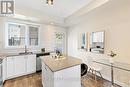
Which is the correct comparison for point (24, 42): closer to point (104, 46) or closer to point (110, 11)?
point (104, 46)

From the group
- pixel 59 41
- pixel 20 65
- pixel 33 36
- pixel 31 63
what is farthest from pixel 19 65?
pixel 59 41

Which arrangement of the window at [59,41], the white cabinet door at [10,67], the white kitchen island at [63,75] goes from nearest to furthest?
the white kitchen island at [63,75] → the white cabinet door at [10,67] → the window at [59,41]

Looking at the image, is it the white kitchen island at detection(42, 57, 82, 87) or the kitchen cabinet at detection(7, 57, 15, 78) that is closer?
the white kitchen island at detection(42, 57, 82, 87)

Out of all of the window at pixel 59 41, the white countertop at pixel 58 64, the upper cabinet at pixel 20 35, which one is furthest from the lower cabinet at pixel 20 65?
the window at pixel 59 41

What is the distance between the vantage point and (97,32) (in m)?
3.90

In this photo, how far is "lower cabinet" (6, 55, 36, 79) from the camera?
357 centimetres

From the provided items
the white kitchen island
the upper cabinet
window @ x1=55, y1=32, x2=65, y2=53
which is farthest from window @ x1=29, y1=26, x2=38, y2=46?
the white kitchen island

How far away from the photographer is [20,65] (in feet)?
12.6

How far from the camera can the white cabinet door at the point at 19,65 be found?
3.73m

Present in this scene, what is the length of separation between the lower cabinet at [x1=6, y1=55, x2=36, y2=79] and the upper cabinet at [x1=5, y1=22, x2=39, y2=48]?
836 mm

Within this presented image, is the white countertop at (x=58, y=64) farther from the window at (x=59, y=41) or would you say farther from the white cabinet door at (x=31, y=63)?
the window at (x=59, y=41)

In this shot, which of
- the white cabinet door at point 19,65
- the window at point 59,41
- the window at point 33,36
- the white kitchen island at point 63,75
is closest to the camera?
the white kitchen island at point 63,75

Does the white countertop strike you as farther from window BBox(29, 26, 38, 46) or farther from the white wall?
window BBox(29, 26, 38, 46)

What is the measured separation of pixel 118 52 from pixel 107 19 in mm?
1253
